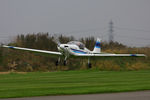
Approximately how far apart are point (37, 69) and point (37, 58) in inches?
100

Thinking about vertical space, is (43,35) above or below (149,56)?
above

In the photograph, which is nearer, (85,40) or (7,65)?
(7,65)

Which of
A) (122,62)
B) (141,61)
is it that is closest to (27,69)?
(122,62)

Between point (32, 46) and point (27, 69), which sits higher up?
point (32, 46)

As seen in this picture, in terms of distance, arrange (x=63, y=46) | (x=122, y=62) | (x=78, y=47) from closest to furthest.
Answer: (x=63, y=46) → (x=78, y=47) → (x=122, y=62)

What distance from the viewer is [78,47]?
28.8m

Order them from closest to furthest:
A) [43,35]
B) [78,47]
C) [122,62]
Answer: [78,47] → [122,62] → [43,35]

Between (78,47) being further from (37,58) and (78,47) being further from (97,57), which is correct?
(37,58)

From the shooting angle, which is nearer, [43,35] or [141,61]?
[141,61]

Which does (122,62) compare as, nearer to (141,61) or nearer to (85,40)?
(141,61)

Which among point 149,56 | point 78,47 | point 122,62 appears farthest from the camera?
point 149,56

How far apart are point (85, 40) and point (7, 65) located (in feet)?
57.7

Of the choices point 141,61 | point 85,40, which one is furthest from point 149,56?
point 85,40

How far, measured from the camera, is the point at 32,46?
4381 cm
